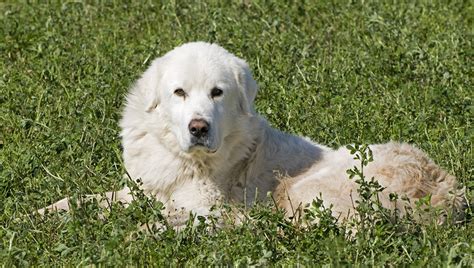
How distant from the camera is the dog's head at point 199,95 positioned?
313 inches

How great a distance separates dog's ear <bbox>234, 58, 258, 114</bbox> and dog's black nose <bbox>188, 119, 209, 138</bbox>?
1.93 ft

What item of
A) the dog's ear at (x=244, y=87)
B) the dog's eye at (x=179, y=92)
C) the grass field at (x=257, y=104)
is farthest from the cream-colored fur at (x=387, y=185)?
the dog's eye at (x=179, y=92)

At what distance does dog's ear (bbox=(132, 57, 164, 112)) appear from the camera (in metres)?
8.30

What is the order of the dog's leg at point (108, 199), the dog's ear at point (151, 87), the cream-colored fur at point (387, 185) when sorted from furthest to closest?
the dog's ear at point (151, 87) → the dog's leg at point (108, 199) → the cream-colored fur at point (387, 185)

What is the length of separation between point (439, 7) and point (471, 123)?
381cm

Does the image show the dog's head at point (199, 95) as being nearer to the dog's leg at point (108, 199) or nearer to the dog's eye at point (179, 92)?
the dog's eye at point (179, 92)

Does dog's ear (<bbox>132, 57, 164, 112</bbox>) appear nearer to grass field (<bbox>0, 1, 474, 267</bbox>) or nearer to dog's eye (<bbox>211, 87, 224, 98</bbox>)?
dog's eye (<bbox>211, 87, 224, 98</bbox>)

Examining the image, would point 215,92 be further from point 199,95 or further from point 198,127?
point 198,127

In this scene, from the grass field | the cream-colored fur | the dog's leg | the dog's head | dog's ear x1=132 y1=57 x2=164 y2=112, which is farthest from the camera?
dog's ear x1=132 y1=57 x2=164 y2=112

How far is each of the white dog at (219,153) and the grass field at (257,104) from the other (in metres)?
0.34

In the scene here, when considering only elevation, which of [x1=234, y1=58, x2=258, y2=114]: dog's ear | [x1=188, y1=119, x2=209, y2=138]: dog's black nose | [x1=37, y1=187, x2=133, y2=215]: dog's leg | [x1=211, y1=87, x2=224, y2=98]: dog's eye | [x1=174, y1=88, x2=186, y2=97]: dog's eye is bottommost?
[x1=37, y1=187, x2=133, y2=215]: dog's leg

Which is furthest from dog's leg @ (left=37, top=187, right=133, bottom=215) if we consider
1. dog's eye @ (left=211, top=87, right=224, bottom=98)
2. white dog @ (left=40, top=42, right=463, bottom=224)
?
dog's eye @ (left=211, top=87, right=224, bottom=98)

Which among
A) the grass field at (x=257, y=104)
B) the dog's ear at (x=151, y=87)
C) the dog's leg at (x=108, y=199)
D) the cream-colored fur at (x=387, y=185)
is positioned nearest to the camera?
the grass field at (x=257, y=104)

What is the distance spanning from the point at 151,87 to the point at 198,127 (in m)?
0.67
